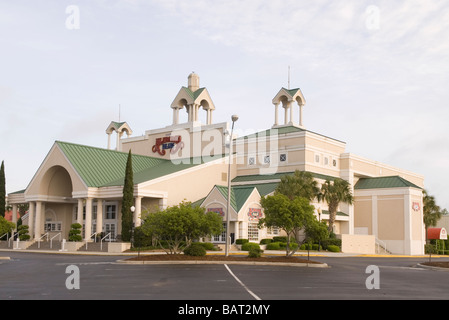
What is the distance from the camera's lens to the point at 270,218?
1389 inches

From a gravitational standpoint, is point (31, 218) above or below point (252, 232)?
above

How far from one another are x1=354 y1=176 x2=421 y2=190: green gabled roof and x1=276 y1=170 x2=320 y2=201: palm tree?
11321 mm

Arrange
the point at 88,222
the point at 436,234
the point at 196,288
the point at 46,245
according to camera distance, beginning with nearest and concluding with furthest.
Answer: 1. the point at 196,288
2. the point at 436,234
3. the point at 88,222
4. the point at 46,245

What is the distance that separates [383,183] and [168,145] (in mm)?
28785

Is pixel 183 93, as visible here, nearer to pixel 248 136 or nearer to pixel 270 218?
pixel 248 136

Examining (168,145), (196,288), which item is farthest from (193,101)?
(196,288)

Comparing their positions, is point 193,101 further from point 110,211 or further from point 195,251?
point 195,251

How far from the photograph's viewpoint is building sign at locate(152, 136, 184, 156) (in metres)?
74.1

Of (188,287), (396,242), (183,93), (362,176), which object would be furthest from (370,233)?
(188,287)

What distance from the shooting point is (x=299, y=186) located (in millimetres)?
55438

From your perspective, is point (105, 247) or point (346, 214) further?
point (346, 214)

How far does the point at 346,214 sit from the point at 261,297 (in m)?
52.4

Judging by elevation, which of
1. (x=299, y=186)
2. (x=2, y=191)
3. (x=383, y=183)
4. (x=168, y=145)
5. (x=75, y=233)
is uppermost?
(x=168, y=145)
